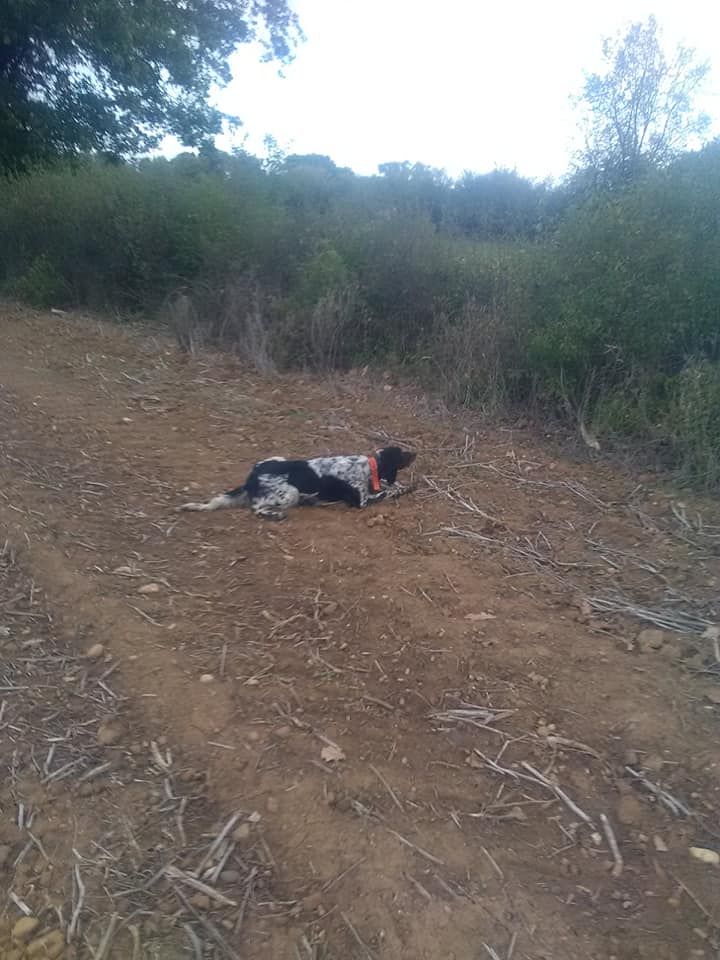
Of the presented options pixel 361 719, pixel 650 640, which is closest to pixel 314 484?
pixel 361 719

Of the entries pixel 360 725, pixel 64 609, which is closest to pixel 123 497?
pixel 64 609

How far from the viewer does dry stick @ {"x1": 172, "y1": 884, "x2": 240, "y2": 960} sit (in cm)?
229

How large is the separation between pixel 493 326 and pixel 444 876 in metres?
6.23

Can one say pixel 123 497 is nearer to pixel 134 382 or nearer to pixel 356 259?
pixel 134 382

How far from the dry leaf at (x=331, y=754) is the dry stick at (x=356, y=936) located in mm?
665

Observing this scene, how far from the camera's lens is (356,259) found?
→ 32.8 ft

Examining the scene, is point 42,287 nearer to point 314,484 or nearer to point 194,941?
point 314,484

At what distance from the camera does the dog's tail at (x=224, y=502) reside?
5273 millimetres

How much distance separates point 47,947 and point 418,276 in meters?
8.44

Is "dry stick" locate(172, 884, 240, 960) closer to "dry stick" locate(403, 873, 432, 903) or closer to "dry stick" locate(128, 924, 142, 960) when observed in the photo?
"dry stick" locate(128, 924, 142, 960)

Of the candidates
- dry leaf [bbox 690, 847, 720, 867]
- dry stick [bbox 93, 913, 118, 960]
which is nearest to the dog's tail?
dry stick [bbox 93, 913, 118, 960]

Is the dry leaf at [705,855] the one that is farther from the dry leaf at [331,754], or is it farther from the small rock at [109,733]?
the small rock at [109,733]

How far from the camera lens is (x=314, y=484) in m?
5.45

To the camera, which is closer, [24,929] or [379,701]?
[24,929]
